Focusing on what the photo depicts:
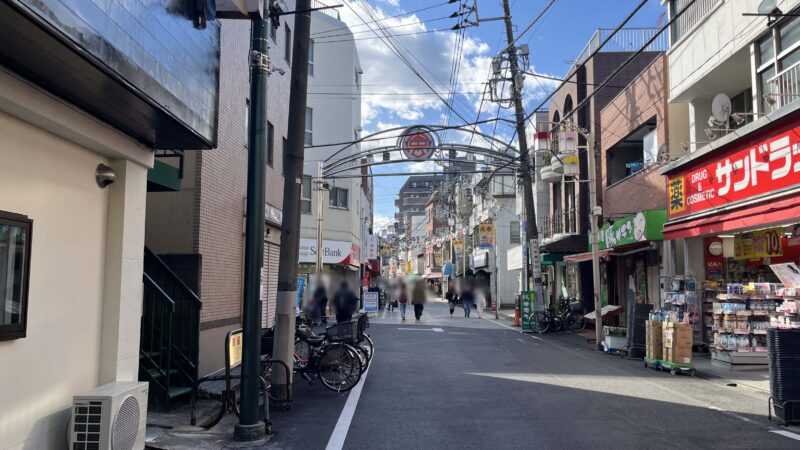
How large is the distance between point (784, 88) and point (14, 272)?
12854 mm

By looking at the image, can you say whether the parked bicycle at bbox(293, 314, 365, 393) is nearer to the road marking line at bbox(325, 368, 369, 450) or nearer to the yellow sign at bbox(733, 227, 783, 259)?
the road marking line at bbox(325, 368, 369, 450)

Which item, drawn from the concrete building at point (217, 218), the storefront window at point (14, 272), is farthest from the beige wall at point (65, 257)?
the concrete building at point (217, 218)

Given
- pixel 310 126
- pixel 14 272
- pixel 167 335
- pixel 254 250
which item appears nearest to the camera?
pixel 14 272

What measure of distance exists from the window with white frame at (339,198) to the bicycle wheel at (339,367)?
24164 millimetres

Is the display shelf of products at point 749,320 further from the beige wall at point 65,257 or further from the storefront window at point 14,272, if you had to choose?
the storefront window at point 14,272

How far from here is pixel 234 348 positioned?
307 inches

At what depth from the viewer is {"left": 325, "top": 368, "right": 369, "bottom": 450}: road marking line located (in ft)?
22.1

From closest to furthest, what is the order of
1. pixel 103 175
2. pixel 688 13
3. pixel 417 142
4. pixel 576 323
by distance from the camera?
pixel 103 175, pixel 688 13, pixel 576 323, pixel 417 142

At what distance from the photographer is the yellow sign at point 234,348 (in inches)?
299

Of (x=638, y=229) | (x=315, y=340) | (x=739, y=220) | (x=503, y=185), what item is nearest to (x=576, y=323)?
(x=638, y=229)

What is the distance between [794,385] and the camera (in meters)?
7.59

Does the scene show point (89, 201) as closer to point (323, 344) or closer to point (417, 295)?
point (323, 344)

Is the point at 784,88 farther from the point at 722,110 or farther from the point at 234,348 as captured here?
the point at 234,348

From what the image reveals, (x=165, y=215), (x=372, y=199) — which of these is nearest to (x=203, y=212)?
(x=165, y=215)
